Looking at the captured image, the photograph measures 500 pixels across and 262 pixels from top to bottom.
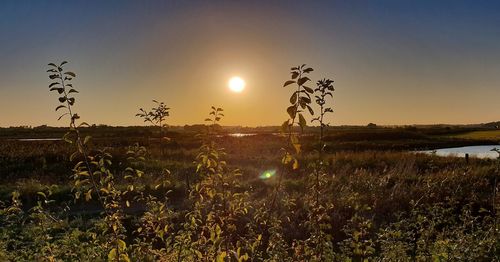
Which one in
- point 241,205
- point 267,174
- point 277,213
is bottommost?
point 277,213

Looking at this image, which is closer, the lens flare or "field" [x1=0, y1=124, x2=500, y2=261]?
"field" [x1=0, y1=124, x2=500, y2=261]

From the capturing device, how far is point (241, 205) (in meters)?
6.89

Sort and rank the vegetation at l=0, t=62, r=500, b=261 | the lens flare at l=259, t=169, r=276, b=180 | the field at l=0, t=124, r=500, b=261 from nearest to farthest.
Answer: the vegetation at l=0, t=62, r=500, b=261 < the field at l=0, t=124, r=500, b=261 < the lens flare at l=259, t=169, r=276, b=180

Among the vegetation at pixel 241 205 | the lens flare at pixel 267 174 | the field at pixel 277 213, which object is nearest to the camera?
the vegetation at pixel 241 205

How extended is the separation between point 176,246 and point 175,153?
75.3 ft

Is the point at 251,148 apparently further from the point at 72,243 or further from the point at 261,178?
the point at 72,243

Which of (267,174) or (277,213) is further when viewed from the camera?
(267,174)

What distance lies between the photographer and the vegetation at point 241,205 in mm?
4348

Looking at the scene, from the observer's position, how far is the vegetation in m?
4.35

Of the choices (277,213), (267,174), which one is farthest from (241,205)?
(267,174)

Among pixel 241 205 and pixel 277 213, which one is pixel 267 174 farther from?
pixel 241 205

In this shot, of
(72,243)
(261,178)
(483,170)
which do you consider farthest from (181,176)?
(72,243)

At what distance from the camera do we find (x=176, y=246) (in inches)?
238

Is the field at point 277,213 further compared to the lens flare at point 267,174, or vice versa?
the lens flare at point 267,174
